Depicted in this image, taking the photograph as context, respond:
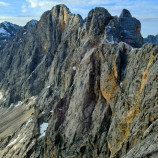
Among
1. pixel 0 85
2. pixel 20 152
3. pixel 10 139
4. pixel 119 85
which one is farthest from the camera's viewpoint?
pixel 0 85

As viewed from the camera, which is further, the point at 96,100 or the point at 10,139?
the point at 10,139

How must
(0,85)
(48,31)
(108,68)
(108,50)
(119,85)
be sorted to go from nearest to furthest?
(119,85)
(108,68)
(108,50)
(48,31)
(0,85)

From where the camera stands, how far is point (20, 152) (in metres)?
58.1

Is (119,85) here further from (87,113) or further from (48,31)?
(48,31)

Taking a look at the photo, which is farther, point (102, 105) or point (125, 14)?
point (125, 14)

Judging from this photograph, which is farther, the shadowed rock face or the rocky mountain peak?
the rocky mountain peak

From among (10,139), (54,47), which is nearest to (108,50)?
(10,139)

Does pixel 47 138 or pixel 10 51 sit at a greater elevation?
pixel 10 51

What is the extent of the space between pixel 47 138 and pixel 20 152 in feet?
57.3

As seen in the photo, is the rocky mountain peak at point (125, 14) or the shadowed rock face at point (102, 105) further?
the rocky mountain peak at point (125, 14)

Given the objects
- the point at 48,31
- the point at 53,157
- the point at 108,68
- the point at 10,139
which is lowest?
the point at 10,139

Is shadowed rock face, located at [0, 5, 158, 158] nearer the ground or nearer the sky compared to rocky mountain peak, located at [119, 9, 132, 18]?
nearer the ground

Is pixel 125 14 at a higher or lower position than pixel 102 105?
higher

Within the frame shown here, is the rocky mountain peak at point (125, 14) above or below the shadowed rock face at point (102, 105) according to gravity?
above
